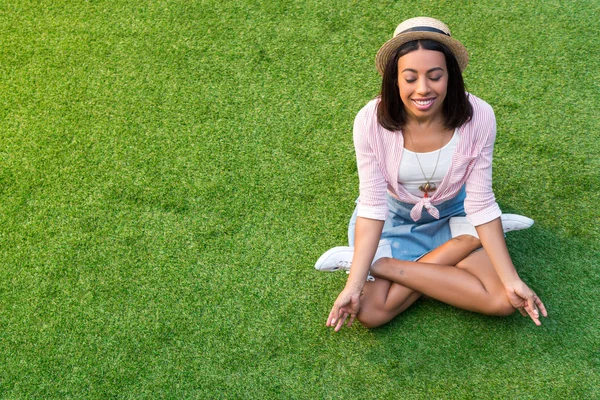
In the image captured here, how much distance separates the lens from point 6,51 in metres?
3.78

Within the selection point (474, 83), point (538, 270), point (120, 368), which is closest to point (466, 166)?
point (538, 270)

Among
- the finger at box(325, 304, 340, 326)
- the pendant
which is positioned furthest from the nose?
the finger at box(325, 304, 340, 326)

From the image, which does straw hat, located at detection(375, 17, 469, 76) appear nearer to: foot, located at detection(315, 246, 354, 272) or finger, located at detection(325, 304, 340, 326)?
foot, located at detection(315, 246, 354, 272)

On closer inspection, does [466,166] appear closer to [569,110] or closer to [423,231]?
[423,231]

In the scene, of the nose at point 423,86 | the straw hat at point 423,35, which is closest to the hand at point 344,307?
the nose at point 423,86

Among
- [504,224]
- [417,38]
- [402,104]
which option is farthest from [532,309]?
[417,38]

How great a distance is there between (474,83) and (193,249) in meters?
1.68

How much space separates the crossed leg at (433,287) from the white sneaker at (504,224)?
49 millimetres

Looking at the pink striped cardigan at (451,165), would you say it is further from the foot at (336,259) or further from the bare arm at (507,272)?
the foot at (336,259)

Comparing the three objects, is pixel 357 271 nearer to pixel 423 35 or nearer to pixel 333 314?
pixel 333 314

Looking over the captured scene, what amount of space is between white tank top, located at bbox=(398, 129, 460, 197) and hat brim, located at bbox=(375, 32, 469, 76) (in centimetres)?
28

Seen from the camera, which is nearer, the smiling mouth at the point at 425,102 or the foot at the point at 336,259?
the smiling mouth at the point at 425,102

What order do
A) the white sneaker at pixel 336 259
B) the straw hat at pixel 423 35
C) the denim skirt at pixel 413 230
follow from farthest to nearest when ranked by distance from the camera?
1. the denim skirt at pixel 413 230
2. the white sneaker at pixel 336 259
3. the straw hat at pixel 423 35

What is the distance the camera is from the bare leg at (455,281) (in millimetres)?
2527
